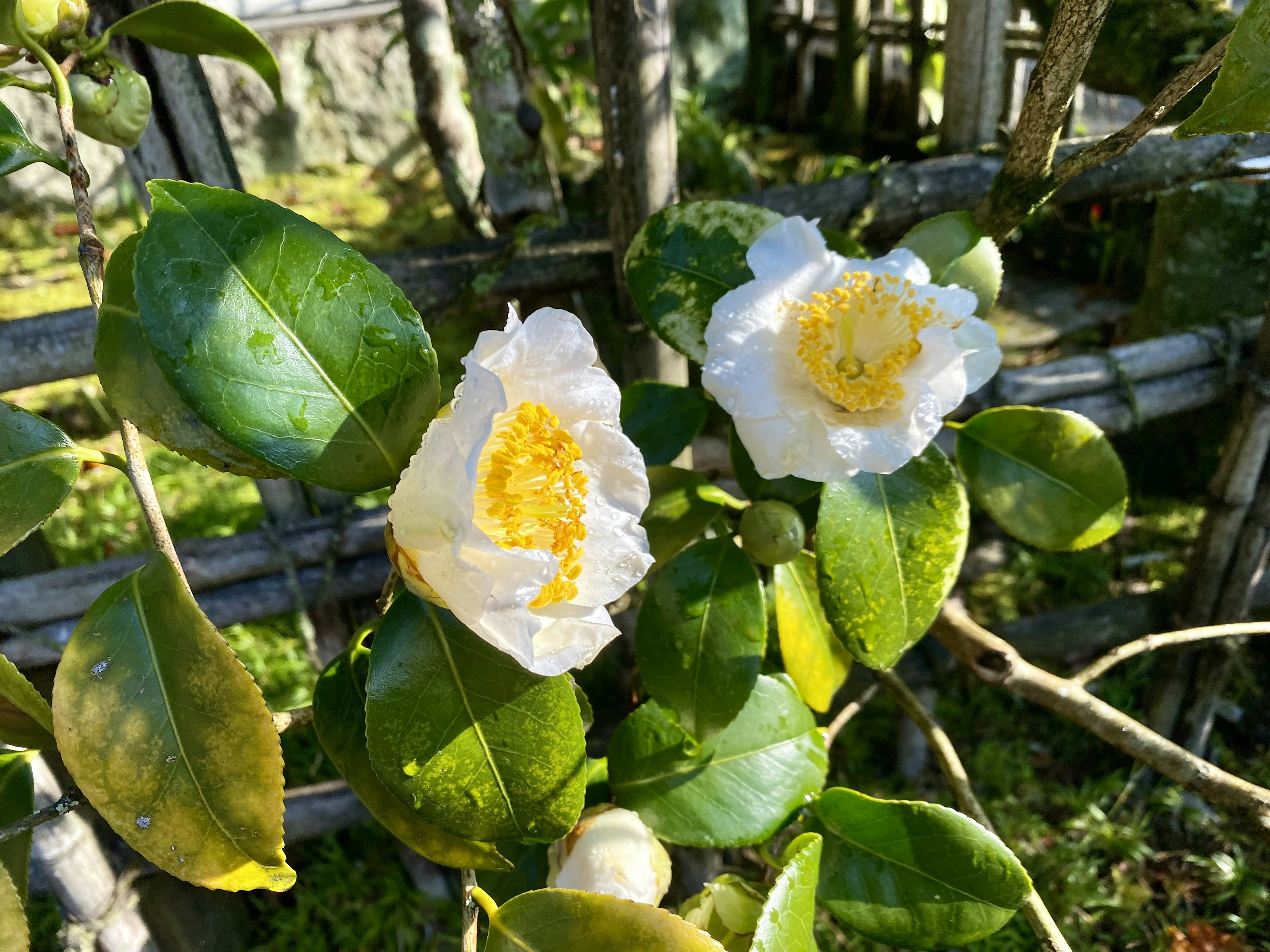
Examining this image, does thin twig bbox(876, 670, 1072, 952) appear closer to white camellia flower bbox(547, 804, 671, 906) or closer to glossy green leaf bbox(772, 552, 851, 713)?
glossy green leaf bbox(772, 552, 851, 713)

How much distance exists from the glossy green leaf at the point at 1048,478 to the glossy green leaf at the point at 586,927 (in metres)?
0.58

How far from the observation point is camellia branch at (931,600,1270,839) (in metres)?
0.90

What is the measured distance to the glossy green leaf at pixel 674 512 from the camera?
92 centimetres

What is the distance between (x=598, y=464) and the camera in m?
0.65

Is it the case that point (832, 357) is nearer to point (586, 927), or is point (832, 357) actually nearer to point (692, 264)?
point (692, 264)

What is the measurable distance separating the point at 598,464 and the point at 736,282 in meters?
0.32

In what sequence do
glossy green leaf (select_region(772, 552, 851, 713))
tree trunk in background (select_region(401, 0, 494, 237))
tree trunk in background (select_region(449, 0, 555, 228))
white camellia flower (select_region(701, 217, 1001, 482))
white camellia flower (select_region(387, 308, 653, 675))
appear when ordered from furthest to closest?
tree trunk in background (select_region(401, 0, 494, 237)) → tree trunk in background (select_region(449, 0, 555, 228)) → glossy green leaf (select_region(772, 552, 851, 713)) → white camellia flower (select_region(701, 217, 1001, 482)) → white camellia flower (select_region(387, 308, 653, 675))

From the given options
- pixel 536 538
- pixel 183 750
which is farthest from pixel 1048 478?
pixel 183 750

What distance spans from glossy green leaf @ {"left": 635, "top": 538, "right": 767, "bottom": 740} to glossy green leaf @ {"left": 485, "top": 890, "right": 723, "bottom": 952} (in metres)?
0.21

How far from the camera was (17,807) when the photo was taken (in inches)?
28.7

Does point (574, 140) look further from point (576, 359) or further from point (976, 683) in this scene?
point (576, 359)

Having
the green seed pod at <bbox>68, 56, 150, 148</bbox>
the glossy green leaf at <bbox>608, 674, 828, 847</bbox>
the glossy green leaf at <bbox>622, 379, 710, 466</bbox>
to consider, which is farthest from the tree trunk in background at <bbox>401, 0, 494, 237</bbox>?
the glossy green leaf at <bbox>608, 674, 828, 847</bbox>

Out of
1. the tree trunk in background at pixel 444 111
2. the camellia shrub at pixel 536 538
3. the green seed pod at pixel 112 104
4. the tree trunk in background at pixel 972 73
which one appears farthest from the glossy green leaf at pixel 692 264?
the tree trunk in background at pixel 444 111

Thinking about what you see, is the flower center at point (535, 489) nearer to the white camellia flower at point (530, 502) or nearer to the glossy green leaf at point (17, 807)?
the white camellia flower at point (530, 502)
